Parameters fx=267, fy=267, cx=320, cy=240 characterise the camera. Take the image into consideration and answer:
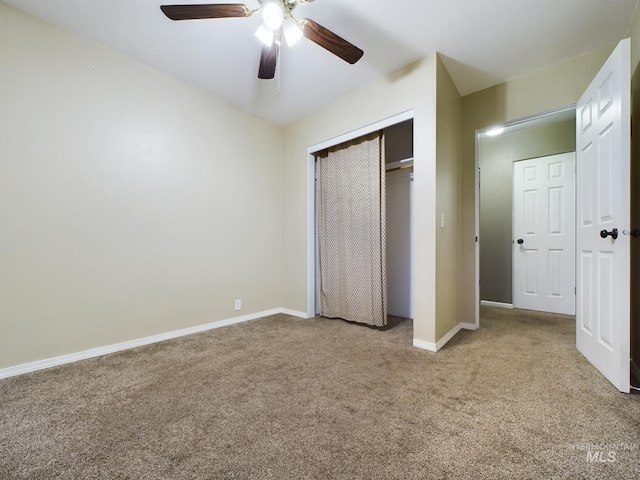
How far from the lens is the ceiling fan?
152 cm

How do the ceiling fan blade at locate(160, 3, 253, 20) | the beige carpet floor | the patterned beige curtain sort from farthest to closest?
1. the patterned beige curtain
2. the ceiling fan blade at locate(160, 3, 253, 20)
3. the beige carpet floor

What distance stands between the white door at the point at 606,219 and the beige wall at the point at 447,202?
916 millimetres

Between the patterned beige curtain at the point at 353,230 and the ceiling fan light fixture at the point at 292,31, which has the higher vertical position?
the ceiling fan light fixture at the point at 292,31

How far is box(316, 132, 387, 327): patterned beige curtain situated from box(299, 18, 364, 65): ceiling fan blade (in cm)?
105

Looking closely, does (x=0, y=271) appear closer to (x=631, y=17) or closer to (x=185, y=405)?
(x=185, y=405)

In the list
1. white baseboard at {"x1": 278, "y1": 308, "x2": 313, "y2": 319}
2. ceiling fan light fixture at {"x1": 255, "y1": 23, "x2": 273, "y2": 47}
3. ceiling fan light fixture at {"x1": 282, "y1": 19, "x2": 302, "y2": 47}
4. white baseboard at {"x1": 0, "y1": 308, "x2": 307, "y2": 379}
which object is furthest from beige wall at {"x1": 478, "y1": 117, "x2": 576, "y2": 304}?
ceiling fan light fixture at {"x1": 255, "y1": 23, "x2": 273, "y2": 47}

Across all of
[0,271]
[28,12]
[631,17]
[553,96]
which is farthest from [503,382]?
[28,12]

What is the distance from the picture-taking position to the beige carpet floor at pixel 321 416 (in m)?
1.05

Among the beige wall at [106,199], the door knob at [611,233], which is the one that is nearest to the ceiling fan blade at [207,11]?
the beige wall at [106,199]

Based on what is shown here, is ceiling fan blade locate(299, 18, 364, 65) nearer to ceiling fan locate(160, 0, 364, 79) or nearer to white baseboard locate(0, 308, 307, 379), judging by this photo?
ceiling fan locate(160, 0, 364, 79)

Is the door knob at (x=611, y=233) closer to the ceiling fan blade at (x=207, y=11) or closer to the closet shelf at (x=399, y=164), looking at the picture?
the closet shelf at (x=399, y=164)

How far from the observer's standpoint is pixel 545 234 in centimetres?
360

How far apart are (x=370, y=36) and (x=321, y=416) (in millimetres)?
2616

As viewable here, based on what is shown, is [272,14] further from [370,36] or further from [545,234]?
[545,234]
